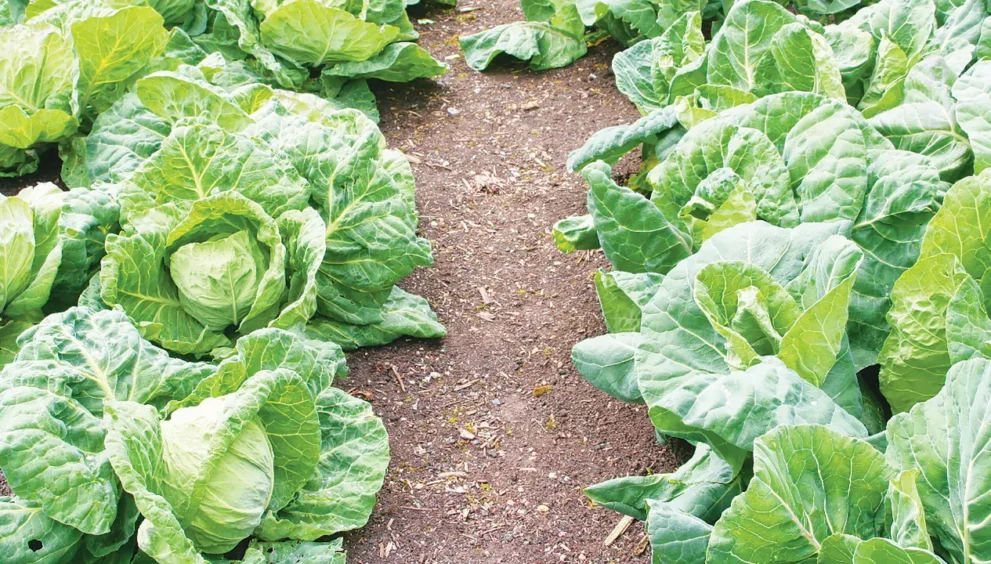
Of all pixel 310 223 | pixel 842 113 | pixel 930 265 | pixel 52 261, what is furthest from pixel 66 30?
pixel 930 265

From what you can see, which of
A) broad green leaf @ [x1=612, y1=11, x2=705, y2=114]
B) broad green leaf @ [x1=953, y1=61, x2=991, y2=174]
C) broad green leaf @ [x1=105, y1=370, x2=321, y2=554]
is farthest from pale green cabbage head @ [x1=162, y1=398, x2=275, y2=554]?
broad green leaf @ [x1=612, y1=11, x2=705, y2=114]

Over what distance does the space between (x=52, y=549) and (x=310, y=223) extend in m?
1.53

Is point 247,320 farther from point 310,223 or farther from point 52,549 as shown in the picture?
point 52,549

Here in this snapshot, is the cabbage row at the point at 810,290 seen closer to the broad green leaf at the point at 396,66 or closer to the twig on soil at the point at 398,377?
the twig on soil at the point at 398,377

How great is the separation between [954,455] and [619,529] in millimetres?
1360

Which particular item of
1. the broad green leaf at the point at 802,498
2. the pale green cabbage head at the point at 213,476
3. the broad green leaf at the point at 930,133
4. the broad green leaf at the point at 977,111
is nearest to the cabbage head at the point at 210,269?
the pale green cabbage head at the point at 213,476

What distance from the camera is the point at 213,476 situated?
9.52 feet

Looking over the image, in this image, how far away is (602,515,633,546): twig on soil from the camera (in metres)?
3.41

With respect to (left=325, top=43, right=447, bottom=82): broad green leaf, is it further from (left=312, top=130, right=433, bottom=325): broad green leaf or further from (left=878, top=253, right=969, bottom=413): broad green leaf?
(left=878, top=253, right=969, bottom=413): broad green leaf

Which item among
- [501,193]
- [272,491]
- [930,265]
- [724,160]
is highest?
[930,265]

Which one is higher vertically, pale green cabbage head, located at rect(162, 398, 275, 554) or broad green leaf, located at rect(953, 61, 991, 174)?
broad green leaf, located at rect(953, 61, 991, 174)

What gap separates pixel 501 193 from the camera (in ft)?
17.7

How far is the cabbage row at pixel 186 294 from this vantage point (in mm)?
2844

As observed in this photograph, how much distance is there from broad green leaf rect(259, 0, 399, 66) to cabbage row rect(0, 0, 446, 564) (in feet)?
0.06
